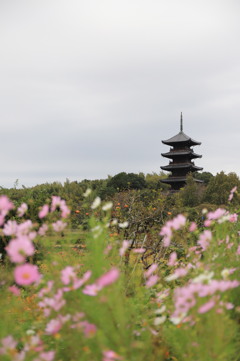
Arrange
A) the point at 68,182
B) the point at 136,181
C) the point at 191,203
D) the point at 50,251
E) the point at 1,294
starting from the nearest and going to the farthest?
the point at 1,294 < the point at 50,251 < the point at 191,203 < the point at 136,181 < the point at 68,182

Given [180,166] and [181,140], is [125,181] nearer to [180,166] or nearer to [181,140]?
[180,166]

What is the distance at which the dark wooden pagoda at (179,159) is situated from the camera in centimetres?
3747

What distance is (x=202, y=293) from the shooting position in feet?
5.26

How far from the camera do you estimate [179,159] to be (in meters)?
39.0

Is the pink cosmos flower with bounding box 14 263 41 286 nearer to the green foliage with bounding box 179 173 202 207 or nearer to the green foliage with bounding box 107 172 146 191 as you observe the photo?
the green foliage with bounding box 179 173 202 207

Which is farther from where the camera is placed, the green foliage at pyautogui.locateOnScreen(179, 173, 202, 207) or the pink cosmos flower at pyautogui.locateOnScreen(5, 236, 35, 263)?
the green foliage at pyautogui.locateOnScreen(179, 173, 202, 207)

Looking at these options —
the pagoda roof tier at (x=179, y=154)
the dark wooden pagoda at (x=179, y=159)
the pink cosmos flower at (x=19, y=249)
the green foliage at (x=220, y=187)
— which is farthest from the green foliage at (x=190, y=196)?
the pink cosmos flower at (x=19, y=249)

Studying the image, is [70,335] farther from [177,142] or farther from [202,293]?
[177,142]

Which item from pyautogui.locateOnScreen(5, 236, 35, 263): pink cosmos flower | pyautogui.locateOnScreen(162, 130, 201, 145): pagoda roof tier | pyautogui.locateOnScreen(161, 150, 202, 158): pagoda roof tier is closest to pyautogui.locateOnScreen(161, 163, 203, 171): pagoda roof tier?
pyautogui.locateOnScreen(161, 150, 202, 158): pagoda roof tier

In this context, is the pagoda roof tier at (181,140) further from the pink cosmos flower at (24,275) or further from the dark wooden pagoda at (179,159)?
the pink cosmos flower at (24,275)

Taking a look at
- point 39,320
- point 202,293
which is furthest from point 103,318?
point 39,320

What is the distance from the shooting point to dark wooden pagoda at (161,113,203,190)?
3747 centimetres

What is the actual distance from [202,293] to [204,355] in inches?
12.2

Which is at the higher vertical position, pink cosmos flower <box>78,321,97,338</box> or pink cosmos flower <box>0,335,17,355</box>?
pink cosmos flower <box>78,321,97,338</box>
